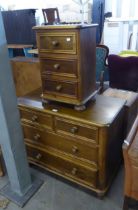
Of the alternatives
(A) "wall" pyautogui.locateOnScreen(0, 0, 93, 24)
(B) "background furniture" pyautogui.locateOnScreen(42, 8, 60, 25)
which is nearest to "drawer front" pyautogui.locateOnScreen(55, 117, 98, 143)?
(B) "background furniture" pyautogui.locateOnScreen(42, 8, 60, 25)

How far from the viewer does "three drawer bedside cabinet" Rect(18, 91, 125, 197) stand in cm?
127

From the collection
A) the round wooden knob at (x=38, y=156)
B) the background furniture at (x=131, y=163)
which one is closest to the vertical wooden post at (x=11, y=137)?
the round wooden knob at (x=38, y=156)

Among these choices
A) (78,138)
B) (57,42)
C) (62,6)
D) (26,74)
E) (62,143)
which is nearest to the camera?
(57,42)

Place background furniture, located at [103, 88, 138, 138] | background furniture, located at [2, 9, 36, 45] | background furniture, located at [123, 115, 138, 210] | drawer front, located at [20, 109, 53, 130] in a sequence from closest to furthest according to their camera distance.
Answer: background furniture, located at [123, 115, 138, 210] < drawer front, located at [20, 109, 53, 130] < background furniture, located at [103, 88, 138, 138] < background furniture, located at [2, 9, 36, 45]

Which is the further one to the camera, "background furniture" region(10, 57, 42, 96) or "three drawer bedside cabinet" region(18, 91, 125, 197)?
"background furniture" region(10, 57, 42, 96)

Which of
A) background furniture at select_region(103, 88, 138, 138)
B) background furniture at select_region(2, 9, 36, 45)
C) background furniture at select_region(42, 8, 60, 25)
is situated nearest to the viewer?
background furniture at select_region(103, 88, 138, 138)

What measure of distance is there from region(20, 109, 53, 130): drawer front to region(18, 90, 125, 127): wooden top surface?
0.05 metres

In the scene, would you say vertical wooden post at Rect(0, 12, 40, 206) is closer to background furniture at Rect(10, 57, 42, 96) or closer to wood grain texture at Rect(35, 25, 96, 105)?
wood grain texture at Rect(35, 25, 96, 105)

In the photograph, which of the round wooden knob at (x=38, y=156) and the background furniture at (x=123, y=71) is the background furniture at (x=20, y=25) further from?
the round wooden knob at (x=38, y=156)

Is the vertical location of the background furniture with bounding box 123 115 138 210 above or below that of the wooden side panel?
below

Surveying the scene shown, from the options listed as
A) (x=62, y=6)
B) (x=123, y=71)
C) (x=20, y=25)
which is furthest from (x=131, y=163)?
(x=62, y=6)

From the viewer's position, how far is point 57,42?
1.22 m

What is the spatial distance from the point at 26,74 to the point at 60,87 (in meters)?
0.93

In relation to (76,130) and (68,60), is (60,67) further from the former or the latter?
(76,130)
